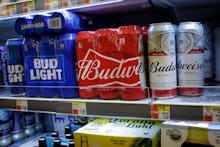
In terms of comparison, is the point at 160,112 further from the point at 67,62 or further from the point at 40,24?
the point at 40,24

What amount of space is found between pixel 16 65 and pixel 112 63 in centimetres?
53

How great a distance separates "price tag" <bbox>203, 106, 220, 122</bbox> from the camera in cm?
81

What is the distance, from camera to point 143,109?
0.90 meters

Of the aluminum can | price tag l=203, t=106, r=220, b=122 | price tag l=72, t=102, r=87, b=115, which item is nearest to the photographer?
price tag l=203, t=106, r=220, b=122

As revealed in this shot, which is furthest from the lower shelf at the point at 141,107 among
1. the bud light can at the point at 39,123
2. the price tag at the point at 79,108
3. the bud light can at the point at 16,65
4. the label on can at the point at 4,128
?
the bud light can at the point at 39,123

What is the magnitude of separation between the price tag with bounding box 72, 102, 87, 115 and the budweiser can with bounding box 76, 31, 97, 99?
0.15 ft

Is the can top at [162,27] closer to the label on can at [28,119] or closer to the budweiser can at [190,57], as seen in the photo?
the budweiser can at [190,57]

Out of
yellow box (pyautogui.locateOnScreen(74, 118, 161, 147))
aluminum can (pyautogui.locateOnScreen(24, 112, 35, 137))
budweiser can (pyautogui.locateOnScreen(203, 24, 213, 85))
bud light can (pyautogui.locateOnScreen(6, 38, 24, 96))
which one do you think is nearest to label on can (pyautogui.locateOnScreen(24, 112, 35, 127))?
aluminum can (pyautogui.locateOnScreen(24, 112, 35, 137))

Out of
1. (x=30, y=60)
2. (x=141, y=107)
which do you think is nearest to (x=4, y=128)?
(x=30, y=60)

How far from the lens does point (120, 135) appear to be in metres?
1.03

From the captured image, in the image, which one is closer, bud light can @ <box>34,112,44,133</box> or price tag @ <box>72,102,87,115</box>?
price tag @ <box>72,102,87,115</box>

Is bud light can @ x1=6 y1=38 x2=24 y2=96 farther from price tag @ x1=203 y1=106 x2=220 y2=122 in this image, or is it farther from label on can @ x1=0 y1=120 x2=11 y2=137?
price tag @ x1=203 y1=106 x2=220 y2=122

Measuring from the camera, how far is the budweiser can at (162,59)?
89 cm

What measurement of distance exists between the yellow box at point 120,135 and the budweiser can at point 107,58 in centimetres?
17
